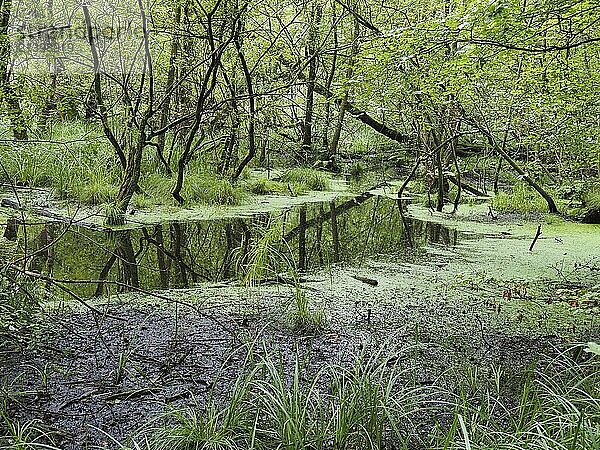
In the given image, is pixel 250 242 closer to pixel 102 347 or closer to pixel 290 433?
pixel 102 347

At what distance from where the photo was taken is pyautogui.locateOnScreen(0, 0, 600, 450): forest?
1842mm

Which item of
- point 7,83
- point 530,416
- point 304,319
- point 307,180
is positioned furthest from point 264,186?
point 530,416

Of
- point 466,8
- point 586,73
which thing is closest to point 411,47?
point 466,8

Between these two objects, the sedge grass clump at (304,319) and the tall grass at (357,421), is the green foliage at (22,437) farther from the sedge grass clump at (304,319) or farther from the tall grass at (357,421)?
the sedge grass clump at (304,319)

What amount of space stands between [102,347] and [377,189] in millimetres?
6224

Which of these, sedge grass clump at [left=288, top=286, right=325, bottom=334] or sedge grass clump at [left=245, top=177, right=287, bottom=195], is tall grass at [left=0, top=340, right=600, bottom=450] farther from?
sedge grass clump at [left=245, top=177, right=287, bottom=195]

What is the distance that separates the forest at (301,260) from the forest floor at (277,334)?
13 millimetres

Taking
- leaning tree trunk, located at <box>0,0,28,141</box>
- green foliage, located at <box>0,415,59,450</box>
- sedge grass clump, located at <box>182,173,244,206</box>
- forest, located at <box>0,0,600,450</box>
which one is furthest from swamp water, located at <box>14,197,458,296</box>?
green foliage, located at <box>0,415,59,450</box>

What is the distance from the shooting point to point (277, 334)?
269cm

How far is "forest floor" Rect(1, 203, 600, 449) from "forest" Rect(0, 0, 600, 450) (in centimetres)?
1

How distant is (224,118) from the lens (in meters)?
6.47

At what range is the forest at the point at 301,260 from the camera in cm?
184

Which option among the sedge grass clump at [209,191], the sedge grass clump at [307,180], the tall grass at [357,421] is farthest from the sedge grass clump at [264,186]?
the tall grass at [357,421]

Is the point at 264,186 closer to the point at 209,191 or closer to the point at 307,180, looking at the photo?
the point at 307,180
